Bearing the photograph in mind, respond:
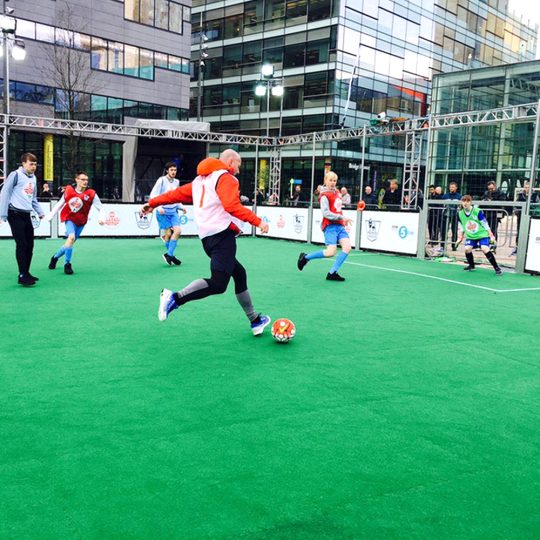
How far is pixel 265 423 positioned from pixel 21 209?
7.03m

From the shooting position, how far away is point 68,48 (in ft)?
106

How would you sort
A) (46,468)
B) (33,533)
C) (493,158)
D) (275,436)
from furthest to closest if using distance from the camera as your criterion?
(493,158) < (275,436) < (46,468) < (33,533)

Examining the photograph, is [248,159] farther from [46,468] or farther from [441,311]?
[46,468]

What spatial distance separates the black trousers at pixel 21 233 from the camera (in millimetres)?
9430

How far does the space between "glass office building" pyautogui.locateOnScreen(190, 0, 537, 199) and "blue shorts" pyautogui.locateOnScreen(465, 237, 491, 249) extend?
Answer: 91.1 ft

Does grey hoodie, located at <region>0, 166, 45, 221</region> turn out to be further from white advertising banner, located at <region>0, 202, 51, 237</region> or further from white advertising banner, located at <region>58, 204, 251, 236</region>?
white advertising banner, located at <region>58, 204, 251, 236</region>

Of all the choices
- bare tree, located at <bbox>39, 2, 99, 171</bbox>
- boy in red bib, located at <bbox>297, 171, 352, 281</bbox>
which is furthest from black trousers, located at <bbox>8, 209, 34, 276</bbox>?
bare tree, located at <bbox>39, 2, 99, 171</bbox>

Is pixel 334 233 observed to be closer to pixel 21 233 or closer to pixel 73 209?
pixel 73 209

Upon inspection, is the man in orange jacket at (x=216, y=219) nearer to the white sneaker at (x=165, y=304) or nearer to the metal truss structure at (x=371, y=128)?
the white sneaker at (x=165, y=304)

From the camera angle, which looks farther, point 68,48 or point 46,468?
point 68,48

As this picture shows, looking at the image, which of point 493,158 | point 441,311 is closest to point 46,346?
point 441,311

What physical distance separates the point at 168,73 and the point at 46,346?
1451 inches

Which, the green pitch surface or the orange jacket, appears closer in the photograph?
the green pitch surface

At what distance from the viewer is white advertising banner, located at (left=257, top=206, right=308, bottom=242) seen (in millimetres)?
19875
